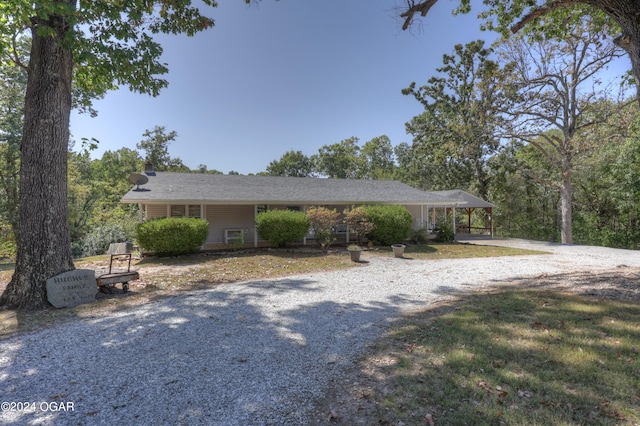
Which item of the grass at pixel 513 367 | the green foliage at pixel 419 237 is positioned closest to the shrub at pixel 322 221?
the green foliage at pixel 419 237

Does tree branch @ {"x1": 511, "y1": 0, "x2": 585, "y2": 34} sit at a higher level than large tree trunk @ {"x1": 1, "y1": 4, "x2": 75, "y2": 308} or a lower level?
higher

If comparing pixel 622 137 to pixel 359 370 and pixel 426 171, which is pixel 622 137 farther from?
pixel 359 370

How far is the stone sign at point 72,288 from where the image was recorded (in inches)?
246

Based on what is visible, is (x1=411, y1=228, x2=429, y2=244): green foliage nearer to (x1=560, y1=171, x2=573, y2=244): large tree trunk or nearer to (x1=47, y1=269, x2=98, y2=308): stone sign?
(x1=560, y1=171, x2=573, y2=244): large tree trunk

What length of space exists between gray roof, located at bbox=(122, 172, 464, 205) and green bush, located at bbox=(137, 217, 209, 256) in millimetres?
1369

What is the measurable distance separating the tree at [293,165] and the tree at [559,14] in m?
38.3

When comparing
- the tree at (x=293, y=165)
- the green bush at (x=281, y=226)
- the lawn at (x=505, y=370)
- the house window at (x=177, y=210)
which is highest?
the tree at (x=293, y=165)

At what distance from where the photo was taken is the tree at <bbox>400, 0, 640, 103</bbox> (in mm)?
4852

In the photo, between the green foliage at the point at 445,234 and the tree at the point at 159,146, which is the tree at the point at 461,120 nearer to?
the green foliage at the point at 445,234

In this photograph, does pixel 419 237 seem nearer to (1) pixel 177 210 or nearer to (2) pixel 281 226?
(2) pixel 281 226

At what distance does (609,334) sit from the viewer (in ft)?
13.2

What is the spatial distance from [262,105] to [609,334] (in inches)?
776

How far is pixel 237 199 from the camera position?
14703 millimetres

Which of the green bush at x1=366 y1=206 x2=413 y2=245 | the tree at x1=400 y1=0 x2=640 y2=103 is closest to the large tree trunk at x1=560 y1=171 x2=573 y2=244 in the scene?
the green bush at x1=366 y1=206 x2=413 y2=245
